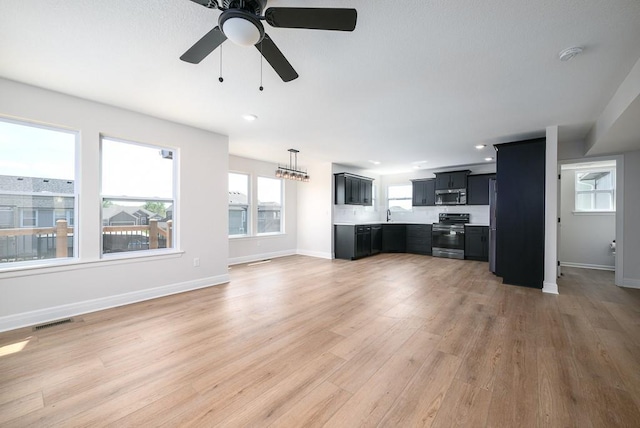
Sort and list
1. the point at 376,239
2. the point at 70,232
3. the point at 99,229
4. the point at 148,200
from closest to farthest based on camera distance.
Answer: the point at 70,232
the point at 99,229
the point at 148,200
the point at 376,239

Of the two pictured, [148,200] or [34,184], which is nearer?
[34,184]

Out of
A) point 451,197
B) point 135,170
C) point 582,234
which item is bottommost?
point 582,234

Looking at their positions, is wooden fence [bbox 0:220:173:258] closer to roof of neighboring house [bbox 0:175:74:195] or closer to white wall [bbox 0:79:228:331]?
white wall [bbox 0:79:228:331]

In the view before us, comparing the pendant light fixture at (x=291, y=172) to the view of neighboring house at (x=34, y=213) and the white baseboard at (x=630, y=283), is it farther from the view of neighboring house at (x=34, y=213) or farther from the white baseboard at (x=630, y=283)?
the white baseboard at (x=630, y=283)

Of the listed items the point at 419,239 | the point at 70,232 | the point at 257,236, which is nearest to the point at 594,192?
the point at 419,239

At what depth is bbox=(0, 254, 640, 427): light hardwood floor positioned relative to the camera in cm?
151

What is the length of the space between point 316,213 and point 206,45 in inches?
218

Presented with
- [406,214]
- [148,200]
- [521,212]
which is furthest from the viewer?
[406,214]

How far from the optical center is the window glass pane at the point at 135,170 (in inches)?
130

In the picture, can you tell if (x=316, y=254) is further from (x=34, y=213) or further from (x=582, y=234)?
(x=582, y=234)

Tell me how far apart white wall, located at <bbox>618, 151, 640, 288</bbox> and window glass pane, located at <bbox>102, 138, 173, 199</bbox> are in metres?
7.55

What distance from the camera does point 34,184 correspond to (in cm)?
278

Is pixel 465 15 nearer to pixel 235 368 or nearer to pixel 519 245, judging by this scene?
pixel 235 368

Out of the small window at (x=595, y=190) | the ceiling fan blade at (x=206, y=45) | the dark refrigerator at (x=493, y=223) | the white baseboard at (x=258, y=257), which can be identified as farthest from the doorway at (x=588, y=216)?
the ceiling fan blade at (x=206, y=45)
